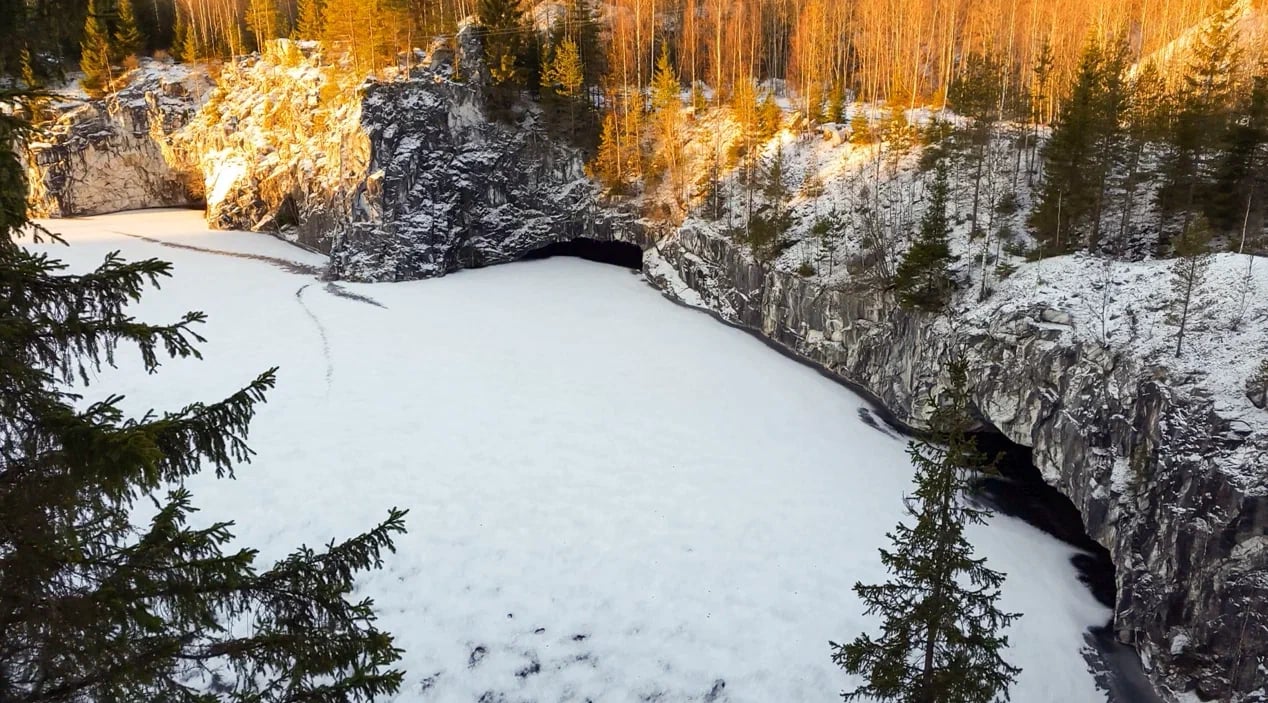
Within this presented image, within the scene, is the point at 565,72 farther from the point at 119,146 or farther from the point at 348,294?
the point at 119,146

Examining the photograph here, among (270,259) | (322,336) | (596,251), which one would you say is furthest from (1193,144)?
(270,259)

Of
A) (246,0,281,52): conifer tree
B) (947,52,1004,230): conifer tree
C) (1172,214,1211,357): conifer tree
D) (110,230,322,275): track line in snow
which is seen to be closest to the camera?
(1172,214,1211,357): conifer tree

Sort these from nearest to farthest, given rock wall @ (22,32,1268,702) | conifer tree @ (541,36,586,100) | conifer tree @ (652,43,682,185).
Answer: rock wall @ (22,32,1268,702), conifer tree @ (652,43,682,185), conifer tree @ (541,36,586,100)

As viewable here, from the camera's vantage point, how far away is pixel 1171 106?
24953 mm

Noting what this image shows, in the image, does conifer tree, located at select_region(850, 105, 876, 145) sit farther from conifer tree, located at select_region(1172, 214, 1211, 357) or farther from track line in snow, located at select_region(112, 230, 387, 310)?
track line in snow, located at select_region(112, 230, 387, 310)

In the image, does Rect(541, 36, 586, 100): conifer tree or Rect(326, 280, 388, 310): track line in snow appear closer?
Rect(326, 280, 388, 310): track line in snow

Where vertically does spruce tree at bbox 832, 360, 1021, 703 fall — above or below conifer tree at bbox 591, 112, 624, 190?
below

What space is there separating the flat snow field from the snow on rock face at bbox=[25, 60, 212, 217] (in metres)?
24.7

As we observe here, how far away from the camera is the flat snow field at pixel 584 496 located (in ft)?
42.6

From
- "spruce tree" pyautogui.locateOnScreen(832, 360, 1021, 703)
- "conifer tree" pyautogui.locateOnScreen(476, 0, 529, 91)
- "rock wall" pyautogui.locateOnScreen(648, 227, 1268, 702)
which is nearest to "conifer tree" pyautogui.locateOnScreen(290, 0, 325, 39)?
"conifer tree" pyautogui.locateOnScreen(476, 0, 529, 91)

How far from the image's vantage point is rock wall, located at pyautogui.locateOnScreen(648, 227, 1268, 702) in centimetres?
1181

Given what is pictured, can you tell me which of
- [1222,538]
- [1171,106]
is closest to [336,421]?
[1222,538]

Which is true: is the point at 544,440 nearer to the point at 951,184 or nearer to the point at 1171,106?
the point at 951,184

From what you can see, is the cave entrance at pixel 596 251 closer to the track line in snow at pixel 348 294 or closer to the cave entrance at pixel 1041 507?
the track line in snow at pixel 348 294
